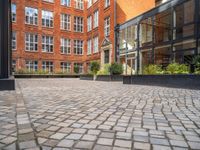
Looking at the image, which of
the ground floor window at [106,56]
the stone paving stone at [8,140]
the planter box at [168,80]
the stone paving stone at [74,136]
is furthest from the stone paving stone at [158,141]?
the ground floor window at [106,56]

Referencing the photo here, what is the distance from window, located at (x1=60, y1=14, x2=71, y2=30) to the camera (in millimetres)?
35281

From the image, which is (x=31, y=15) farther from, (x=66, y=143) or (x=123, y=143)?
(x=123, y=143)

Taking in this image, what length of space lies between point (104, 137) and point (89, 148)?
422 millimetres

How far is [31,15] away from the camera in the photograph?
3281 cm

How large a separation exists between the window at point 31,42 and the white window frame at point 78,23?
7164 mm

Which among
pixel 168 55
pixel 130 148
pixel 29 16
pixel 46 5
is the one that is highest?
pixel 46 5

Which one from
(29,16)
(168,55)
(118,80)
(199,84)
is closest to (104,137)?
(199,84)

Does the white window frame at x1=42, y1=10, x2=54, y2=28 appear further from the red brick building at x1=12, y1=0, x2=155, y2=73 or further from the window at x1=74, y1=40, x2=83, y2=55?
the window at x1=74, y1=40, x2=83, y2=55

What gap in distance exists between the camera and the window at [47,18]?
111 feet

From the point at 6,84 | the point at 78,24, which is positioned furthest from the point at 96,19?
the point at 6,84

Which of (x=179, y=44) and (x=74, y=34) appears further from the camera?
(x=74, y=34)

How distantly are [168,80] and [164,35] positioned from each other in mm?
11510

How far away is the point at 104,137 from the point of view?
2836 mm

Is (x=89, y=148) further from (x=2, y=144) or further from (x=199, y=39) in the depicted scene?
(x=199, y=39)
